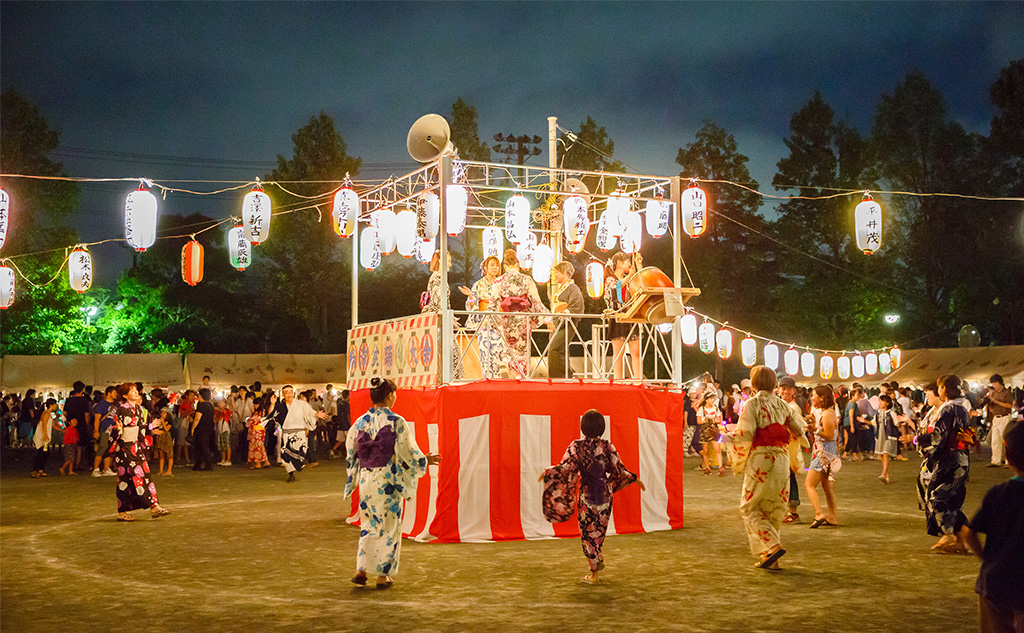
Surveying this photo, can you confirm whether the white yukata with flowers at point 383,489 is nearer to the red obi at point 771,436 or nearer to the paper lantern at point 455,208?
the red obi at point 771,436

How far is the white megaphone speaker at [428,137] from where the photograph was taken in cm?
1199

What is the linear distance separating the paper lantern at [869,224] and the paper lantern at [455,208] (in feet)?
27.9

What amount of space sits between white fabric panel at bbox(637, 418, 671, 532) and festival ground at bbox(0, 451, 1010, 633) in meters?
0.39

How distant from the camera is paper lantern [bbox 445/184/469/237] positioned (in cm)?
1077

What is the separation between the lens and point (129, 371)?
3044 centimetres

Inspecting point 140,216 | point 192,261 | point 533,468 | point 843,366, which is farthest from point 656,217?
point 843,366

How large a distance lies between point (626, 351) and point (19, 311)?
88.9 feet

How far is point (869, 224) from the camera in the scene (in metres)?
16.0

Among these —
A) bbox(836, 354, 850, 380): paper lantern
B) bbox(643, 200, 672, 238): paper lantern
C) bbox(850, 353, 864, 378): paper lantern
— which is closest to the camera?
bbox(643, 200, 672, 238): paper lantern

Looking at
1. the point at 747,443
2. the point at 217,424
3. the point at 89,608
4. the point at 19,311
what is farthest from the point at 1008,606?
the point at 19,311

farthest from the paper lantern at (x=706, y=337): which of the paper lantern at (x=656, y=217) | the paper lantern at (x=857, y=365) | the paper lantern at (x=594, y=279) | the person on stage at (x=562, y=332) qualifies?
the person on stage at (x=562, y=332)

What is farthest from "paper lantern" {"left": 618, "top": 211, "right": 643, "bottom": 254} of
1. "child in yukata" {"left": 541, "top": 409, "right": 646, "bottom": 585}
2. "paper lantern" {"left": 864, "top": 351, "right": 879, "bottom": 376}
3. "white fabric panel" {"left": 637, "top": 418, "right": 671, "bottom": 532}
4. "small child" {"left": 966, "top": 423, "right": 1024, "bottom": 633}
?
"paper lantern" {"left": 864, "top": 351, "right": 879, "bottom": 376}

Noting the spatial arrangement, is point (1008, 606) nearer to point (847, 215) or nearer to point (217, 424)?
point (217, 424)

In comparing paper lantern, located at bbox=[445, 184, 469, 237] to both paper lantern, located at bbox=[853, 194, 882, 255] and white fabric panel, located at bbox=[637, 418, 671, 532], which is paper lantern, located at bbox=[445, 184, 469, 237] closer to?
white fabric panel, located at bbox=[637, 418, 671, 532]
